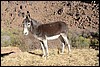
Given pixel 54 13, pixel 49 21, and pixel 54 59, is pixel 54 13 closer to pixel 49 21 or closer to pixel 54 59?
pixel 49 21

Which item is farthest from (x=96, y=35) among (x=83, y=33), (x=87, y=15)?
(x=87, y=15)

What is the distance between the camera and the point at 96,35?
1402 cm

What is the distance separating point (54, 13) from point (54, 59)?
8549mm

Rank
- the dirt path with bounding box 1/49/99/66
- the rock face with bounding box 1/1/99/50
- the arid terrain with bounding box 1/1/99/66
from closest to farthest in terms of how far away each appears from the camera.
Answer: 1. the dirt path with bounding box 1/49/99/66
2. the arid terrain with bounding box 1/1/99/66
3. the rock face with bounding box 1/1/99/50

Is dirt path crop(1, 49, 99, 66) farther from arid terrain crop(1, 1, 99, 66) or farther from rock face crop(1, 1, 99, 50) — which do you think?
rock face crop(1, 1, 99, 50)

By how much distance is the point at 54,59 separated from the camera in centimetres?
944

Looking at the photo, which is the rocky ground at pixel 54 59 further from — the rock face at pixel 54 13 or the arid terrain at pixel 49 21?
the rock face at pixel 54 13

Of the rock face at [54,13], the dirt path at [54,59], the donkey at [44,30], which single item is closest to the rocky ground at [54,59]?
the dirt path at [54,59]

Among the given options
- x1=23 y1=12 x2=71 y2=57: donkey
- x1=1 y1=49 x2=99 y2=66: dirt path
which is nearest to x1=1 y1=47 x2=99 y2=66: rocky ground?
x1=1 y1=49 x2=99 y2=66: dirt path

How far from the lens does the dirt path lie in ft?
29.8

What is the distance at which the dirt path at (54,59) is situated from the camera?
909 cm

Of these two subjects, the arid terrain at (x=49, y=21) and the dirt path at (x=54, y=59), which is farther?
the arid terrain at (x=49, y=21)

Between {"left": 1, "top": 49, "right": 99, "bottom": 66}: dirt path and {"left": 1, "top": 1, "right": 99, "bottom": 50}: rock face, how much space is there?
5.97m

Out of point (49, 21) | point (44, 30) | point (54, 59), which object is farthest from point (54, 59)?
point (49, 21)
